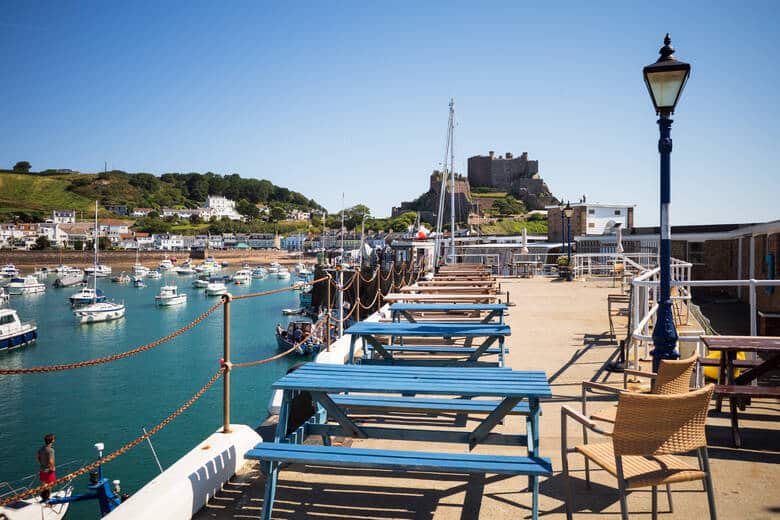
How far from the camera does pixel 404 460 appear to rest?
9.77 feet

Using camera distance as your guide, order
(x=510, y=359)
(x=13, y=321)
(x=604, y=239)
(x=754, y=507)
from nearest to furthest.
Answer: (x=754, y=507) → (x=510, y=359) → (x=604, y=239) → (x=13, y=321)

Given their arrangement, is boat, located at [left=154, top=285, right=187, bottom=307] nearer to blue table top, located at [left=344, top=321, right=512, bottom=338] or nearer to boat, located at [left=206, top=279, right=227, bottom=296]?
boat, located at [left=206, top=279, right=227, bottom=296]

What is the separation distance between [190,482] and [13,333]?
45.1 meters

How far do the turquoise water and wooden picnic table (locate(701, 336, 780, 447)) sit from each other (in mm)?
17342

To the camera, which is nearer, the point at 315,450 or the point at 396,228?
the point at 315,450

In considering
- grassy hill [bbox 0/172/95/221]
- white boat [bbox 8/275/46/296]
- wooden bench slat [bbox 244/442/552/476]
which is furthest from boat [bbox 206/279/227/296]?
grassy hill [bbox 0/172/95/221]

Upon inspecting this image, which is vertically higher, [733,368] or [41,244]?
[41,244]

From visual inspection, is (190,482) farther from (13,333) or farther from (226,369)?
(13,333)

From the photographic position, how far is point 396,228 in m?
122

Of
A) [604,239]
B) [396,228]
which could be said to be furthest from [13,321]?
[396,228]

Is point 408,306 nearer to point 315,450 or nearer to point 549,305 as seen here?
point 315,450

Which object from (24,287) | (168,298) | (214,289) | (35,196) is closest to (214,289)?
(214,289)

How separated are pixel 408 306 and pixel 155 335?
43.2m

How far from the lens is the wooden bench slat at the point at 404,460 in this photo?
9.34 ft
